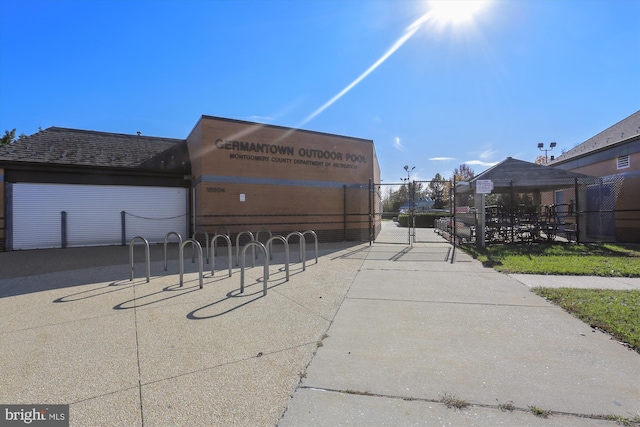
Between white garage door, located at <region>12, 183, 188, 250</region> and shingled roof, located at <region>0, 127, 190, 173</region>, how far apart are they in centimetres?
104

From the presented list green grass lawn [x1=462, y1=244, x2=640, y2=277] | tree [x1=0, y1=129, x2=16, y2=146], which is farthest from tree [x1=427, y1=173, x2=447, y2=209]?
tree [x1=0, y1=129, x2=16, y2=146]

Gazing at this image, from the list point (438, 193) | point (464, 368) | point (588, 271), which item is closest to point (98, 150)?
point (464, 368)

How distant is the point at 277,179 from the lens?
14320 mm

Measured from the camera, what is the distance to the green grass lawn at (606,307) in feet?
12.7

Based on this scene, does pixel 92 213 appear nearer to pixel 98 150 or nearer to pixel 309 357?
pixel 98 150

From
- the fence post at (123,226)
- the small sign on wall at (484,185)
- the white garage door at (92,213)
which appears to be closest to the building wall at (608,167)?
the small sign on wall at (484,185)

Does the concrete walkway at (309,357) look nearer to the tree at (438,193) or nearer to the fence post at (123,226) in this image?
the fence post at (123,226)

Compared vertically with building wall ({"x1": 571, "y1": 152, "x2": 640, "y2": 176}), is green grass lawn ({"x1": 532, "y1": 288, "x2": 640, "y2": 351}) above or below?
below

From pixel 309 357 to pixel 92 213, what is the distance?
13986 millimetres

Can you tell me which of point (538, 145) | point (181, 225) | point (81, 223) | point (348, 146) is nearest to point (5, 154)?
point (81, 223)

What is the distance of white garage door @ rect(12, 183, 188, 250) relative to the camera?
41.2 ft

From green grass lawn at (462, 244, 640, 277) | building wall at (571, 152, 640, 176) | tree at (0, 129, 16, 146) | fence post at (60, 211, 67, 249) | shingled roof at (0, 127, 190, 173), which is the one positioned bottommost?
green grass lawn at (462, 244, 640, 277)

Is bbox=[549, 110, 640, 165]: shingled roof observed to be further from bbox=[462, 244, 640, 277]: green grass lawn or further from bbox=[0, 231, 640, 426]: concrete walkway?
bbox=[0, 231, 640, 426]: concrete walkway

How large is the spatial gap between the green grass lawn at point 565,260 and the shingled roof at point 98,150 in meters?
13.5
